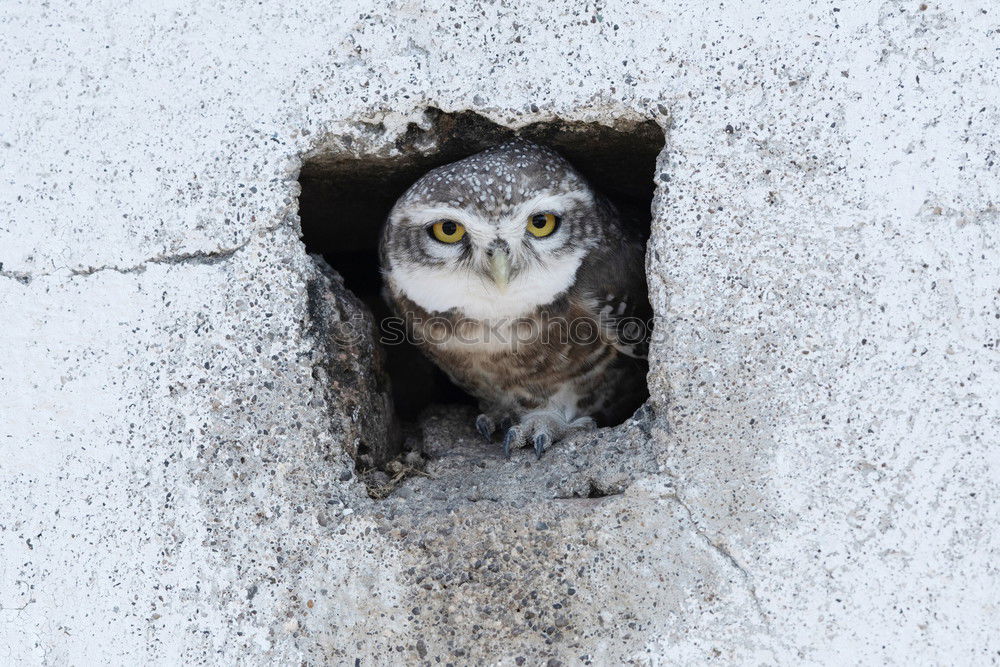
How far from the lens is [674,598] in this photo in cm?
178

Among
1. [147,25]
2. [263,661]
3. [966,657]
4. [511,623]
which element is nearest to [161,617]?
[263,661]

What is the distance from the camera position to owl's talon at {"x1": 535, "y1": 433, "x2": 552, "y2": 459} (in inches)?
Result: 84.6

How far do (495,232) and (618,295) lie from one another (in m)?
0.39

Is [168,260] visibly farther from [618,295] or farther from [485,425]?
[618,295]

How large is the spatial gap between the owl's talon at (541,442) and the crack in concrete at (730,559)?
1.38 feet

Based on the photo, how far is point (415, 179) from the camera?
238 centimetres

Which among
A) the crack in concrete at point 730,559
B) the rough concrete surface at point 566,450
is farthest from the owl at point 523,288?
the crack in concrete at point 730,559

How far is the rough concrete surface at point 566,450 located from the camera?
5.79ft

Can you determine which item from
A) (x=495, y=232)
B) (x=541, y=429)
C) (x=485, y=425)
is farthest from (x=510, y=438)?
(x=495, y=232)

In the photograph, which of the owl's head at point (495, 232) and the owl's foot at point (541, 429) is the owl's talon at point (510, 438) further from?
the owl's head at point (495, 232)

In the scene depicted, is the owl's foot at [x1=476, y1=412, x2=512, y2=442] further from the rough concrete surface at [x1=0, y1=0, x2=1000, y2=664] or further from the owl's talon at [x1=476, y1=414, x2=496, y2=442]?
the rough concrete surface at [x1=0, y1=0, x2=1000, y2=664]

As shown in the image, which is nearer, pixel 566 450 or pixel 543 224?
pixel 566 450

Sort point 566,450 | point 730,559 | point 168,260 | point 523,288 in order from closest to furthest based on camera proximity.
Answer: point 730,559 < point 168,260 < point 566,450 < point 523,288

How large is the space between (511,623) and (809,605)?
0.58 meters
